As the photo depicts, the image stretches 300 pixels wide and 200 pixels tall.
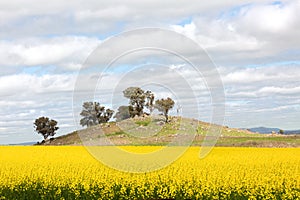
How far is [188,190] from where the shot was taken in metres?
16.0

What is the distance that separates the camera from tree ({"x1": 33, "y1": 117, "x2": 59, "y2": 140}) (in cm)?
7569

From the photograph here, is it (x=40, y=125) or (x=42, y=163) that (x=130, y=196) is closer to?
(x=42, y=163)

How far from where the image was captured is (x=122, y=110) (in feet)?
101

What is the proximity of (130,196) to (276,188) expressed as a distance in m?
4.18

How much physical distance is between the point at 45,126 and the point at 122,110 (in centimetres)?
4761

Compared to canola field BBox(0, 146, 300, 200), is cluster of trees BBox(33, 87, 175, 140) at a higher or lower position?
higher

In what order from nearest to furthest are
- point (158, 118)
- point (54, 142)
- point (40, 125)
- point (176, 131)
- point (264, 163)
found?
point (264, 163)
point (158, 118)
point (176, 131)
point (54, 142)
point (40, 125)

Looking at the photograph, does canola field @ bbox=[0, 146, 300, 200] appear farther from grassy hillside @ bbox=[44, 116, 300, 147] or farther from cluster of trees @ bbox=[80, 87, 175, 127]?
grassy hillside @ bbox=[44, 116, 300, 147]

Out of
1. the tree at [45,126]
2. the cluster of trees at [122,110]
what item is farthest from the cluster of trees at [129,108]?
the tree at [45,126]

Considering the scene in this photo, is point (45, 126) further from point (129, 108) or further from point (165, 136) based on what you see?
point (129, 108)

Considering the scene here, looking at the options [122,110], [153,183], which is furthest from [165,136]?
[153,183]

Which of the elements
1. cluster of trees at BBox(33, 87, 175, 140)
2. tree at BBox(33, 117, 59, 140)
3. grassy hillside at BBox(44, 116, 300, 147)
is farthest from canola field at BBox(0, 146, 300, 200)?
tree at BBox(33, 117, 59, 140)

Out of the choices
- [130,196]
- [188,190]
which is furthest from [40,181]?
[188,190]

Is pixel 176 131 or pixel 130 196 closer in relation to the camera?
pixel 130 196
